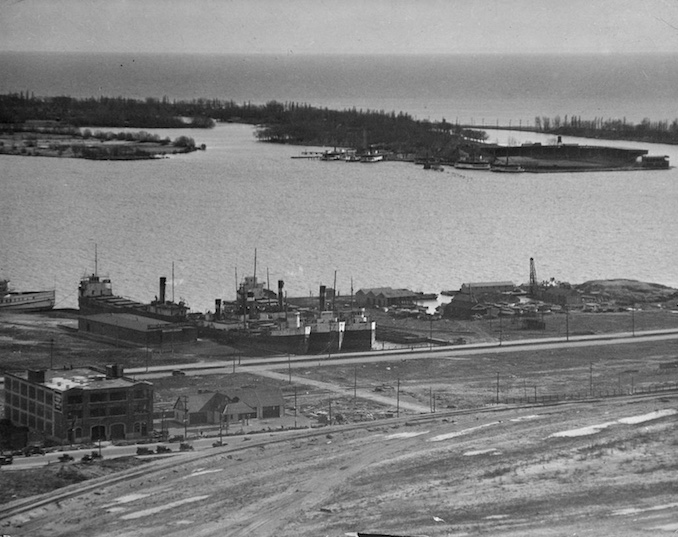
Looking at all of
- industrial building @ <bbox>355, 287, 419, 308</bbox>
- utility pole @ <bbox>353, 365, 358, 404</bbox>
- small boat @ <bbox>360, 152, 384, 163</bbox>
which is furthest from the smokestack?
small boat @ <bbox>360, 152, 384, 163</bbox>

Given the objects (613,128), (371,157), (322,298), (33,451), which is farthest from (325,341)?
(613,128)

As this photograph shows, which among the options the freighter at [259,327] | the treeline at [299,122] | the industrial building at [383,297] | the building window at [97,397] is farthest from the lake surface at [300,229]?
the treeline at [299,122]

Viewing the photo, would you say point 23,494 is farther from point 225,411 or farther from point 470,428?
point 470,428

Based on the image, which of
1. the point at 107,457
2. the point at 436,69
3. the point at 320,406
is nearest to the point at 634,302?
the point at 320,406

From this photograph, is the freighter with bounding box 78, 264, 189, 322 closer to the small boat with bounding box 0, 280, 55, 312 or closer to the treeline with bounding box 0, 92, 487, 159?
the small boat with bounding box 0, 280, 55, 312

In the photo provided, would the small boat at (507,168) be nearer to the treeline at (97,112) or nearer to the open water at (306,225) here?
the open water at (306,225)

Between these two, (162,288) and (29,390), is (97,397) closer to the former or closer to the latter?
(29,390)

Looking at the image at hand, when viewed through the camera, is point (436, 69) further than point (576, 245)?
Yes
